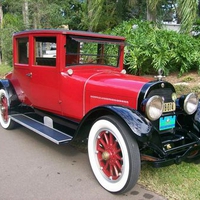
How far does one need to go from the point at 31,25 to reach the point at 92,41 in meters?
10.7

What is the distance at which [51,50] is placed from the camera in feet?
12.4

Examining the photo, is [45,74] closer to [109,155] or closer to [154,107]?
[109,155]

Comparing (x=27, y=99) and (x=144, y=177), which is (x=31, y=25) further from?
(x=144, y=177)

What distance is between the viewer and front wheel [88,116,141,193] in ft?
8.24

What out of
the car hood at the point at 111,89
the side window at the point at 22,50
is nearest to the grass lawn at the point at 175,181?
the car hood at the point at 111,89

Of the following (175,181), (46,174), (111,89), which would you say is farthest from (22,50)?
(175,181)

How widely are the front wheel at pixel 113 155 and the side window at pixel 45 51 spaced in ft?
4.47

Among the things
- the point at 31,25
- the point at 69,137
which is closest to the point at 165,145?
the point at 69,137

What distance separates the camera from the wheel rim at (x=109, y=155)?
2.72 meters

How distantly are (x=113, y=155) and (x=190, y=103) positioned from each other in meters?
1.13

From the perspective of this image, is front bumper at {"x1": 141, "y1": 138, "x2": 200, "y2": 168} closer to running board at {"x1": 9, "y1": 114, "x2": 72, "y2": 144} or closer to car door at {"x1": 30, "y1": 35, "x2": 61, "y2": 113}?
running board at {"x1": 9, "y1": 114, "x2": 72, "y2": 144}

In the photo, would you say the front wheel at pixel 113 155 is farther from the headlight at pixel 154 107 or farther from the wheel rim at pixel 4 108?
the wheel rim at pixel 4 108

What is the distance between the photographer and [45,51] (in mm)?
4016

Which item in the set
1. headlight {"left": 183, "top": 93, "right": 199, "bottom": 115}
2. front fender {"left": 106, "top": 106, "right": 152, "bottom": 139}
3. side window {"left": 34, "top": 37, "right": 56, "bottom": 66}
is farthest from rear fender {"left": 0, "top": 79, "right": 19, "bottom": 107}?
headlight {"left": 183, "top": 93, "right": 199, "bottom": 115}
